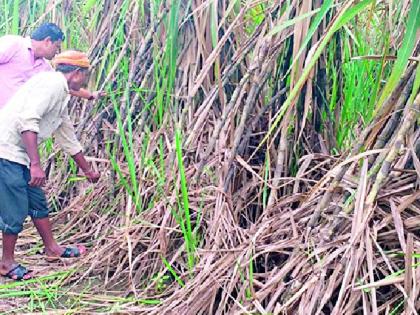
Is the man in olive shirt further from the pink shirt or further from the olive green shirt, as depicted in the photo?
the pink shirt

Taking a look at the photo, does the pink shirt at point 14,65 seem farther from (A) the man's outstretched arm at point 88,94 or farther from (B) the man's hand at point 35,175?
(B) the man's hand at point 35,175

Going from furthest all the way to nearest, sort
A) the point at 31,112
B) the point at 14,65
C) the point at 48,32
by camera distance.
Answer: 1. the point at 14,65
2. the point at 48,32
3. the point at 31,112

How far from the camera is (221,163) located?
2.35 metres

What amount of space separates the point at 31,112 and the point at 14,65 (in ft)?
2.79

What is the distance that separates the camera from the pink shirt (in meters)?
3.47

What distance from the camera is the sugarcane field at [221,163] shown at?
1.67 meters

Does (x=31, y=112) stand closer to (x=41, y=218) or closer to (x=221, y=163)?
(x=41, y=218)

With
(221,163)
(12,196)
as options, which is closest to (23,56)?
(12,196)

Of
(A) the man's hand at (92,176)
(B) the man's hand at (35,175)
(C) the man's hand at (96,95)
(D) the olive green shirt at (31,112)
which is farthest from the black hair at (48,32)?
(B) the man's hand at (35,175)

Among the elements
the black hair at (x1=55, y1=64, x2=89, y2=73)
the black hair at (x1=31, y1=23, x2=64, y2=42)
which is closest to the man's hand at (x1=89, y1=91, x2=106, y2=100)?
the black hair at (x1=55, y1=64, x2=89, y2=73)

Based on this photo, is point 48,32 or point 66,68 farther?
point 48,32

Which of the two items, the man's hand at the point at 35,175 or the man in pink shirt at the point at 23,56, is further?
the man in pink shirt at the point at 23,56

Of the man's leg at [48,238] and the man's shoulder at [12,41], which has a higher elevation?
the man's shoulder at [12,41]

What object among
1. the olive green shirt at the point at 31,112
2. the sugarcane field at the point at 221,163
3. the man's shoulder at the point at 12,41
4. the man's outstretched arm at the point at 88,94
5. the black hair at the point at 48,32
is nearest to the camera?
the sugarcane field at the point at 221,163
